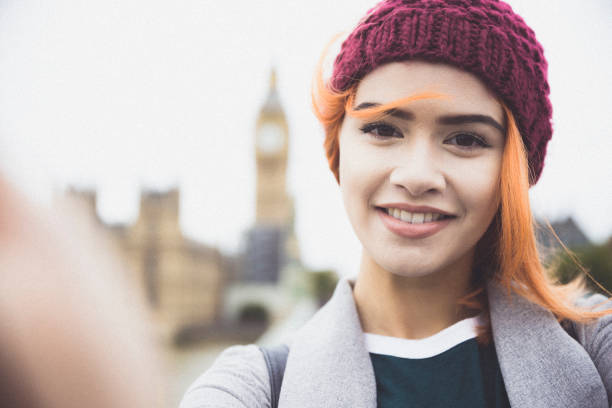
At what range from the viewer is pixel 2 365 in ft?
1.51

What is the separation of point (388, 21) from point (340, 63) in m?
0.21

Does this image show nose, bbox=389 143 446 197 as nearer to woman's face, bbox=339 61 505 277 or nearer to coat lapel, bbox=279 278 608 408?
woman's face, bbox=339 61 505 277

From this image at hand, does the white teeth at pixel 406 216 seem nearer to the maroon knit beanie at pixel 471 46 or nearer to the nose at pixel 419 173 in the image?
the nose at pixel 419 173

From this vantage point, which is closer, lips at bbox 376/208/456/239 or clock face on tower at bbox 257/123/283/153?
lips at bbox 376/208/456/239

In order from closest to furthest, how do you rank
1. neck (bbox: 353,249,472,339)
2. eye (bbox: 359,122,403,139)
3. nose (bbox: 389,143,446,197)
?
nose (bbox: 389,143,446,197) → eye (bbox: 359,122,403,139) → neck (bbox: 353,249,472,339)

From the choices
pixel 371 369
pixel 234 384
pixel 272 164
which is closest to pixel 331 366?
pixel 371 369

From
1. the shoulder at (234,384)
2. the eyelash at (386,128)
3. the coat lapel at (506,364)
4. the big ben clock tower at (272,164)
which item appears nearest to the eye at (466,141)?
the eyelash at (386,128)

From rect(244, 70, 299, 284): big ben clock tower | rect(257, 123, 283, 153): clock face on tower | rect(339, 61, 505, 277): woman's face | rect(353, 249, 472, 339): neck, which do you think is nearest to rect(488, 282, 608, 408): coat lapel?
rect(353, 249, 472, 339): neck

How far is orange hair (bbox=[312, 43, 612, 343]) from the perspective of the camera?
4.61ft

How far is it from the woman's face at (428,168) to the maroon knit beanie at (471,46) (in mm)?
42

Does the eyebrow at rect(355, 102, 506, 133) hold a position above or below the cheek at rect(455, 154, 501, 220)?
above

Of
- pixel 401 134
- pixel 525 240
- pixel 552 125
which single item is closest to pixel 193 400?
pixel 401 134

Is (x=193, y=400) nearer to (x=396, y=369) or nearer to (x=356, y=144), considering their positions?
(x=396, y=369)

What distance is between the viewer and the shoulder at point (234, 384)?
4.06 ft
